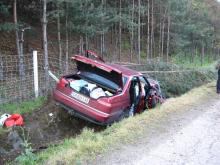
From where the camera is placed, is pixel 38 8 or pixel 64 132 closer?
pixel 64 132

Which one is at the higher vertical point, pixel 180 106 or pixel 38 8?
pixel 38 8

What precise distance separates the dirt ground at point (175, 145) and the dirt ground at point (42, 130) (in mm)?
1942

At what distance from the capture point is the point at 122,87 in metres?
10.1

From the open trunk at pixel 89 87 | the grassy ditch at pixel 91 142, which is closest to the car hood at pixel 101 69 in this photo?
the open trunk at pixel 89 87

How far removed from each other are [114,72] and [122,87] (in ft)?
1.68

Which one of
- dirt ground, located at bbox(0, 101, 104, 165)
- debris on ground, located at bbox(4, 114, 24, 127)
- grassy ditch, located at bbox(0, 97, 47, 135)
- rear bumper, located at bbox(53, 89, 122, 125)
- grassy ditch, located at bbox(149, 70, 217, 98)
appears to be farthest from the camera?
grassy ditch, located at bbox(149, 70, 217, 98)

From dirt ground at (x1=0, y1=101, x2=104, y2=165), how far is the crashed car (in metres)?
0.69

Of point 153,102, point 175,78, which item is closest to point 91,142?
point 153,102

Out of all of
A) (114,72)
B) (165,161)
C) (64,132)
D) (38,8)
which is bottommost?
(64,132)

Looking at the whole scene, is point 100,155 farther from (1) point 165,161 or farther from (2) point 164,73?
(2) point 164,73

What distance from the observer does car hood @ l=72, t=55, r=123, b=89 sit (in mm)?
9812

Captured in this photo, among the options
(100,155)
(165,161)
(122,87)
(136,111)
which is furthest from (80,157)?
(136,111)

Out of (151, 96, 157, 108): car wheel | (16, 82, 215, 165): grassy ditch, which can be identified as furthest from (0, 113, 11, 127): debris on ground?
(151, 96, 157, 108): car wheel

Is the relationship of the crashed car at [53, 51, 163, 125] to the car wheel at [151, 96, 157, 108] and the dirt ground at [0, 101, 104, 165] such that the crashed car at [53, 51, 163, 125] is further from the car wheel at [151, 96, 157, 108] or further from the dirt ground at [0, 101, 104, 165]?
the dirt ground at [0, 101, 104, 165]
